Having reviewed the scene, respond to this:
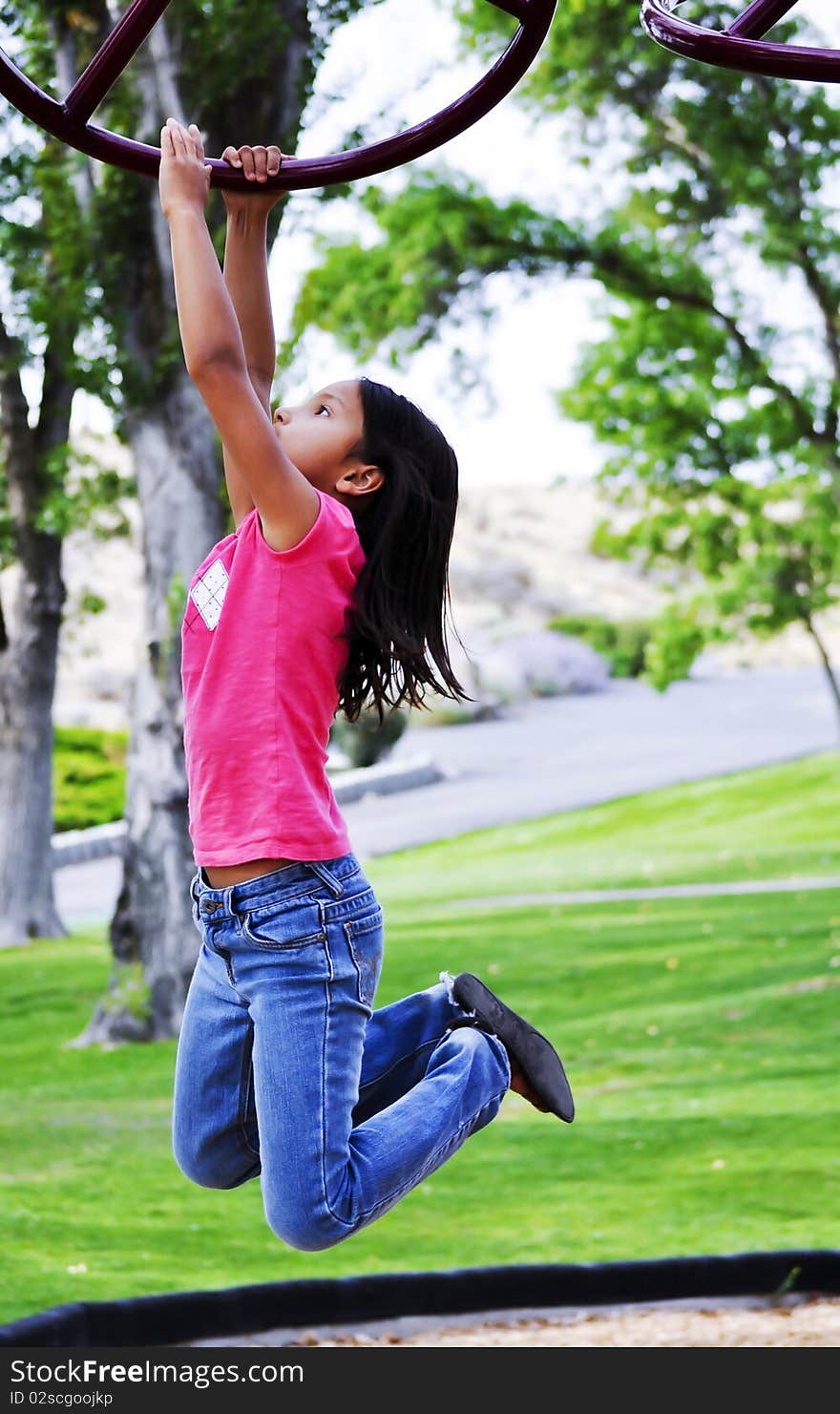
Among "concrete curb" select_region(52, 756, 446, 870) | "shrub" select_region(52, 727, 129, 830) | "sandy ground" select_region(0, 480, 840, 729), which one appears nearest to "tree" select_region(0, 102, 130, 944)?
"concrete curb" select_region(52, 756, 446, 870)

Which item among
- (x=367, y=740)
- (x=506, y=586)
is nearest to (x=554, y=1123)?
(x=367, y=740)

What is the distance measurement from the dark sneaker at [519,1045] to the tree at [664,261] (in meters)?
→ 9.86

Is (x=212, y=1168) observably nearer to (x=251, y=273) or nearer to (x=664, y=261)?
(x=251, y=273)

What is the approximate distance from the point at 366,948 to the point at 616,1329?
233 cm

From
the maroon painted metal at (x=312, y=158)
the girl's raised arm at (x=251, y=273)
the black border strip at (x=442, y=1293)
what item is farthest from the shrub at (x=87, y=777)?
the maroon painted metal at (x=312, y=158)

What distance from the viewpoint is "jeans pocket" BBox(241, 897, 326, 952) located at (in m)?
2.46

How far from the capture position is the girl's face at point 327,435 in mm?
2590

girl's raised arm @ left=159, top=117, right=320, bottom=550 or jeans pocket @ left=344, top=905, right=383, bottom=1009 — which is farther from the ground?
girl's raised arm @ left=159, top=117, right=320, bottom=550

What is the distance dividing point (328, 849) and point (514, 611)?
2857 centimetres

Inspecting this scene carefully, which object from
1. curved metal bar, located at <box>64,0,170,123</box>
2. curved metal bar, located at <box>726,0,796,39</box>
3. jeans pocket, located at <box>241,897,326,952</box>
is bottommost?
jeans pocket, located at <box>241,897,326,952</box>

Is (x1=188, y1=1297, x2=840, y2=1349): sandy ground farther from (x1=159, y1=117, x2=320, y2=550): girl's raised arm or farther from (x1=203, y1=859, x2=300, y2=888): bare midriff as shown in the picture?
(x1=159, y1=117, x2=320, y2=550): girl's raised arm

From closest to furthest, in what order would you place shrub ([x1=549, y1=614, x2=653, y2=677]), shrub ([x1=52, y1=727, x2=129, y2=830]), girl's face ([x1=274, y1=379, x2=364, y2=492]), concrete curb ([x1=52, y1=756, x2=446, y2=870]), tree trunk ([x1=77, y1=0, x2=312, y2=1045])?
girl's face ([x1=274, y1=379, x2=364, y2=492]), tree trunk ([x1=77, y1=0, x2=312, y2=1045]), concrete curb ([x1=52, y1=756, x2=446, y2=870]), shrub ([x1=52, y1=727, x2=129, y2=830]), shrub ([x1=549, y1=614, x2=653, y2=677])

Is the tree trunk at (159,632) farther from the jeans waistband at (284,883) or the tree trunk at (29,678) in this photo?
the jeans waistband at (284,883)

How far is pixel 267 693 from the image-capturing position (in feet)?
8.11
